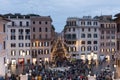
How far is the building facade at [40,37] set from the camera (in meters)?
78.5

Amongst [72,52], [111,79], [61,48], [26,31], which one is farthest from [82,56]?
[111,79]

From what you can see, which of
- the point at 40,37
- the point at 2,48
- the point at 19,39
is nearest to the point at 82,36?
the point at 40,37

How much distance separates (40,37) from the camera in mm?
79000

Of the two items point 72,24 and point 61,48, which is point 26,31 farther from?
point 72,24

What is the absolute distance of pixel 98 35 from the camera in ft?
292

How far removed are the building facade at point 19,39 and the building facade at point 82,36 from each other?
11.1 meters

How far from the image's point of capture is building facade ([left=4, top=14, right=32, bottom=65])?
3041 inches

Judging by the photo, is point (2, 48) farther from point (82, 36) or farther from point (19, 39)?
point (82, 36)

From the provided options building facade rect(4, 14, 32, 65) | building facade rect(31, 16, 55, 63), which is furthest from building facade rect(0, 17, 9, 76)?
building facade rect(31, 16, 55, 63)

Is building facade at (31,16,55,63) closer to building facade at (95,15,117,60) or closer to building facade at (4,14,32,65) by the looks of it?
building facade at (4,14,32,65)

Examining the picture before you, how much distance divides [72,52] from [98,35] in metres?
7.15

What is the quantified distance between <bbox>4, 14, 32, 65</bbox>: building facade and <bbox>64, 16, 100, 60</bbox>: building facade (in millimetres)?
11140

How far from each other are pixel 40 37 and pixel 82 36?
1214cm

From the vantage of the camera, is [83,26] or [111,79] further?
[83,26]
